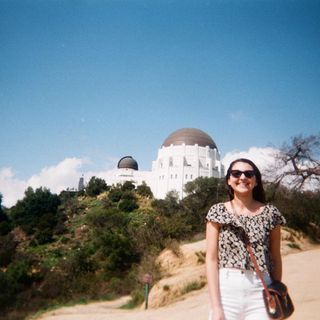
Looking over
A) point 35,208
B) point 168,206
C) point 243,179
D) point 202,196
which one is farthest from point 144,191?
point 243,179

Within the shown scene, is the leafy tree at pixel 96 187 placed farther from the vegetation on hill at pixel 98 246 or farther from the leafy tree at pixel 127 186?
the vegetation on hill at pixel 98 246

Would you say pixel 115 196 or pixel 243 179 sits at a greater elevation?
pixel 115 196

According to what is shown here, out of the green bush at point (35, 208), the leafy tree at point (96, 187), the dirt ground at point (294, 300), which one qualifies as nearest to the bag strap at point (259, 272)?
the dirt ground at point (294, 300)

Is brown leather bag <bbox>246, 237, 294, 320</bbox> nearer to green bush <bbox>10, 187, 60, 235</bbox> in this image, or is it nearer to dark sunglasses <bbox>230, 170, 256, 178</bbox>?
dark sunglasses <bbox>230, 170, 256, 178</bbox>

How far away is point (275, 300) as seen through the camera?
2.00 metres

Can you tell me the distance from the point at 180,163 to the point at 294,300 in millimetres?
40234

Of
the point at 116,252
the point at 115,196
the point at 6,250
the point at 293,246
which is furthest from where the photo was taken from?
the point at 115,196

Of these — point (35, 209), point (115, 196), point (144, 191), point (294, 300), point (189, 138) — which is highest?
point (189, 138)

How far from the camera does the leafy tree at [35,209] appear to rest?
37.6 m

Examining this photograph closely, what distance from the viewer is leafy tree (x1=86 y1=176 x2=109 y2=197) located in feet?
166

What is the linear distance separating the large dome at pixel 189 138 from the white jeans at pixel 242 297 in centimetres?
4883

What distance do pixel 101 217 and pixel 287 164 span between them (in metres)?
22.2

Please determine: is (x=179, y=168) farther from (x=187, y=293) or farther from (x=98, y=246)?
(x=187, y=293)

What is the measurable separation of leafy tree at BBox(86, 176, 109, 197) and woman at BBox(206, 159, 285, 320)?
50036mm
